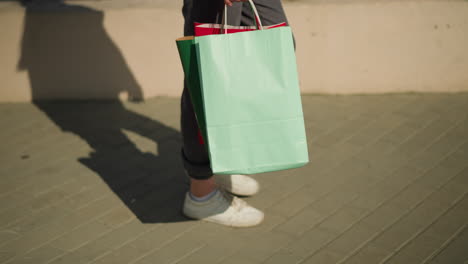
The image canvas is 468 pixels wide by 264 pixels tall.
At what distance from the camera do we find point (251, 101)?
2.40 meters

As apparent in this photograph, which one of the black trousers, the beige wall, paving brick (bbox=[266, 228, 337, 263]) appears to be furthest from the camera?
the beige wall

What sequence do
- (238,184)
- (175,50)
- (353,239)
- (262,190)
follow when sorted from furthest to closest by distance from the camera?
(175,50)
(262,190)
(238,184)
(353,239)

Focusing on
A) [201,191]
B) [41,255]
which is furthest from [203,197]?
[41,255]

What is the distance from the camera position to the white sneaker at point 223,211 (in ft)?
10.1

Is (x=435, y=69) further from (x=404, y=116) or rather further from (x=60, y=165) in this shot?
(x=60, y=165)

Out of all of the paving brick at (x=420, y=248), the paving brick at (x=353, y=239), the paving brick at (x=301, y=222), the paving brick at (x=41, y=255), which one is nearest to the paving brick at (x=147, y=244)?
the paving brick at (x=41, y=255)

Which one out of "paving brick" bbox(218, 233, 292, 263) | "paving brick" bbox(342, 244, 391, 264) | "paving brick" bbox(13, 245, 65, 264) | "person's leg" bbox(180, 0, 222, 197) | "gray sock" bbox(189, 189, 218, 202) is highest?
"person's leg" bbox(180, 0, 222, 197)

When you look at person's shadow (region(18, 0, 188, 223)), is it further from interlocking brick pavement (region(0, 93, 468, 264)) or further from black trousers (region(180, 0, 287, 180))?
black trousers (region(180, 0, 287, 180))

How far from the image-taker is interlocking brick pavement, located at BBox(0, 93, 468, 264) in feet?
9.47

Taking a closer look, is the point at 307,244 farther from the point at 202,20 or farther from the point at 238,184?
the point at 202,20

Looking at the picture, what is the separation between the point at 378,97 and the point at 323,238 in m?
1.98

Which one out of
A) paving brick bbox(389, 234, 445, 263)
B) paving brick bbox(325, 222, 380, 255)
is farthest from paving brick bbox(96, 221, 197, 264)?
paving brick bbox(389, 234, 445, 263)

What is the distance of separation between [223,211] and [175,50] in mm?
1947

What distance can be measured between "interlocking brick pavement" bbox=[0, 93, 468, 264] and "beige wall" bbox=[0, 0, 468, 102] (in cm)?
17
